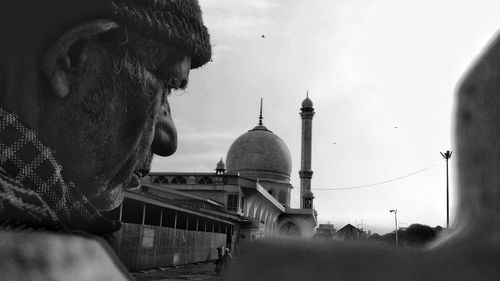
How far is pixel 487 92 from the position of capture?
2.70 ft

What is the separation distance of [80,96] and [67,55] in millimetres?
69

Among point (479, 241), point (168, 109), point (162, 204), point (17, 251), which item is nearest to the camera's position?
point (17, 251)

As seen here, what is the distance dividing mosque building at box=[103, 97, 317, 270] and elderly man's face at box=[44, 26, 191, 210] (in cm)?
23

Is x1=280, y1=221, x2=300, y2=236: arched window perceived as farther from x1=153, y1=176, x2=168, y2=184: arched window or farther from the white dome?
the white dome

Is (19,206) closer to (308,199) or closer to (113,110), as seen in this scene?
(113,110)

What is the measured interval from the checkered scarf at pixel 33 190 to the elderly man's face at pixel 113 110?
0.06 metres

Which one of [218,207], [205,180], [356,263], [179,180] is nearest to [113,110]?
[356,263]

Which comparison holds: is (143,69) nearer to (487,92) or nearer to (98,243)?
(98,243)

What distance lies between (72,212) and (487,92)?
735 millimetres

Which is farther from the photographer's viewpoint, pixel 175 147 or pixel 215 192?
pixel 215 192

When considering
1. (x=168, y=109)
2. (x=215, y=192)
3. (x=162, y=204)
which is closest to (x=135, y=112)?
(x=168, y=109)

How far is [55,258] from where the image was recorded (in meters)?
0.55

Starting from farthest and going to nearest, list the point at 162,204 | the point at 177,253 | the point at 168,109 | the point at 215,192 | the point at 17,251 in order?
the point at 215,192 < the point at 177,253 < the point at 162,204 < the point at 168,109 < the point at 17,251

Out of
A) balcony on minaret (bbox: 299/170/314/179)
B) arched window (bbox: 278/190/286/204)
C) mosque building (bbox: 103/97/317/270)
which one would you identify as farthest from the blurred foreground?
balcony on minaret (bbox: 299/170/314/179)
